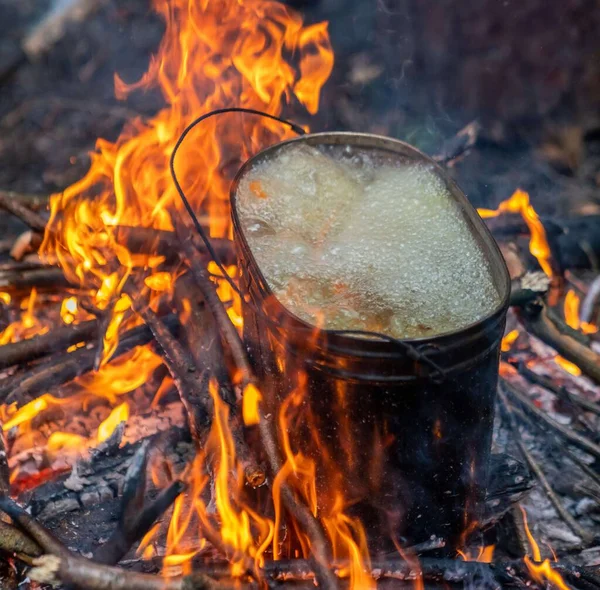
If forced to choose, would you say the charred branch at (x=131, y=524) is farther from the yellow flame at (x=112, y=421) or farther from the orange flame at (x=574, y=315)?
the orange flame at (x=574, y=315)

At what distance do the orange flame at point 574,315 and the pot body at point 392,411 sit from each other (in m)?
1.91

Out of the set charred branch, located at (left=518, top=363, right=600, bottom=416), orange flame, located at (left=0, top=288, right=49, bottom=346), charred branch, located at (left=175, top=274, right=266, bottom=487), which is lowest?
charred branch, located at (left=518, top=363, right=600, bottom=416)

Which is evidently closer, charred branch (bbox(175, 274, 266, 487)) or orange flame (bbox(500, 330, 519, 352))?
charred branch (bbox(175, 274, 266, 487))

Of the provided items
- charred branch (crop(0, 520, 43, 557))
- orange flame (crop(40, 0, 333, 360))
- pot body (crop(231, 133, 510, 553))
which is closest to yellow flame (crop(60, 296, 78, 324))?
orange flame (crop(40, 0, 333, 360))

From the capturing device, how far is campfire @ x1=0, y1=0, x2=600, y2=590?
2531 mm

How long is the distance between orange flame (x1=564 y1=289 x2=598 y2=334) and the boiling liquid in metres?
1.69

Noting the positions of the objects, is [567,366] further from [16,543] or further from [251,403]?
[16,543]

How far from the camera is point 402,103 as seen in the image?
262 inches

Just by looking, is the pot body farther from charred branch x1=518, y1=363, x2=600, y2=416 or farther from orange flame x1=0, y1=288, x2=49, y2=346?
orange flame x1=0, y1=288, x2=49, y2=346

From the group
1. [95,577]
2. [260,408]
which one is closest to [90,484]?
[260,408]

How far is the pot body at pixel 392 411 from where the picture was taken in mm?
2416

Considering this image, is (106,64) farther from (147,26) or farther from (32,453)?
(32,453)

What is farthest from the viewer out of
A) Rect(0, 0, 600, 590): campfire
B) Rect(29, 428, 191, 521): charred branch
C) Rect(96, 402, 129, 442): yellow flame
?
Rect(96, 402, 129, 442): yellow flame

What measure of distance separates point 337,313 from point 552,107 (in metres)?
4.58
